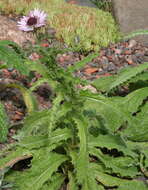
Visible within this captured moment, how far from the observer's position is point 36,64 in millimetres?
3217

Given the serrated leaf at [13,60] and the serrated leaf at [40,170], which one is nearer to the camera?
the serrated leaf at [40,170]

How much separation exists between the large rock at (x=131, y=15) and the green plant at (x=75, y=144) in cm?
227

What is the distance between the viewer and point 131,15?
6316 millimetres

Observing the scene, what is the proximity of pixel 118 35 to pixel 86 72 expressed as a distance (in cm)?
101

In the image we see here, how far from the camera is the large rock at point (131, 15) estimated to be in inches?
238

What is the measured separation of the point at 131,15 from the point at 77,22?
96cm

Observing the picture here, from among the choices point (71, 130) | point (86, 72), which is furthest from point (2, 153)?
point (86, 72)

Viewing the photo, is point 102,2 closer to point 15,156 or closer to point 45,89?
point 45,89

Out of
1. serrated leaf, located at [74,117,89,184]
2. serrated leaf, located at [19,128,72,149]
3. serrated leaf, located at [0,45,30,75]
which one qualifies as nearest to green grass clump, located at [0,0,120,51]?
serrated leaf, located at [0,45,30,75]

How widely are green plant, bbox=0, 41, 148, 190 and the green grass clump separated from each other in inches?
64.2

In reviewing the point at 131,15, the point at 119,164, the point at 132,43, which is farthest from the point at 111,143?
the point at 131,15

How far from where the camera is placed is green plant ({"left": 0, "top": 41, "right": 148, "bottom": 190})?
3107 millimetres

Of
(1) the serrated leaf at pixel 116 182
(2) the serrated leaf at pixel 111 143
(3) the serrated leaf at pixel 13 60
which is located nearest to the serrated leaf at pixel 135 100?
(2) the serrated leaf at pixel 111 143

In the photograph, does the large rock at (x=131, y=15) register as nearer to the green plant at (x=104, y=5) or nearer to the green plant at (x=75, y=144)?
the green plant at (x=104, y=5)
